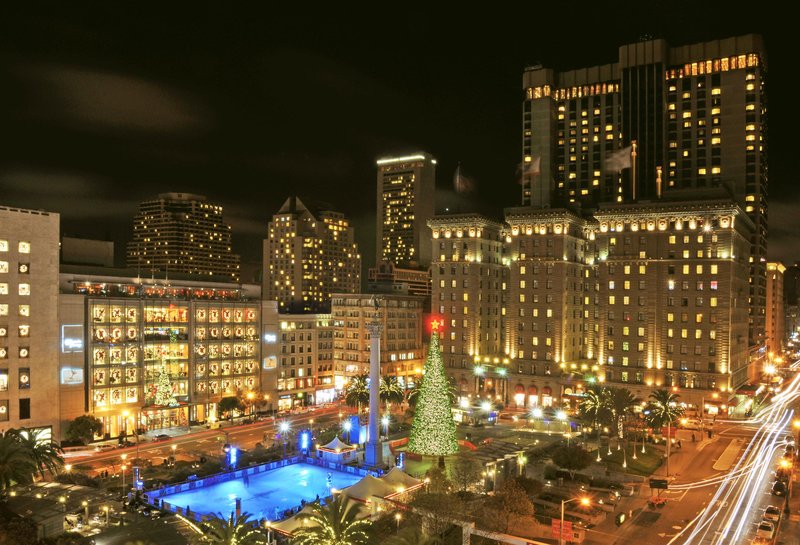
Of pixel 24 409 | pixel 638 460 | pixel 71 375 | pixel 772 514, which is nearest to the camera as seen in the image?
pixel 772 514

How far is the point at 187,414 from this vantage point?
327 feet

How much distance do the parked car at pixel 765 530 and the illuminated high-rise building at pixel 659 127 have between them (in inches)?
3521

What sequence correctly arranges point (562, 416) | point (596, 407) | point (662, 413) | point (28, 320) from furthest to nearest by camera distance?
point (562, 416)
point (28, 320)
point (596, 407)
point (662, 413)

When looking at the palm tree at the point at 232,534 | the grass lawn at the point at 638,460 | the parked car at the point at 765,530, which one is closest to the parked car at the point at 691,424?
the grass lawn at the point at 638,460

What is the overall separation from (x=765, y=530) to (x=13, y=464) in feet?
200

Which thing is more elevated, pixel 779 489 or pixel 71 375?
pixel 71 375

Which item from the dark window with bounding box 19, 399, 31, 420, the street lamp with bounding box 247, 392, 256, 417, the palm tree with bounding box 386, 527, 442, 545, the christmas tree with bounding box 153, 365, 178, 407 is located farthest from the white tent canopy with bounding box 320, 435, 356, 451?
the dark window with bounding box 19, 399, 31, 420

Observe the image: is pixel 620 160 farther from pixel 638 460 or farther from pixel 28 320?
pixel 28 320

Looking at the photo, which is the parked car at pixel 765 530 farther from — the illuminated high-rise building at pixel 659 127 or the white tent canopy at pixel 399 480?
the illuminated high-rise building at pixel 659 127

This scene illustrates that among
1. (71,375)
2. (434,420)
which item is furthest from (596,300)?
(71,375)

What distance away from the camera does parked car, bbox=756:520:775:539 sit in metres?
50.5

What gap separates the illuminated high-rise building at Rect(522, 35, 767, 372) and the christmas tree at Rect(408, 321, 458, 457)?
72323mm

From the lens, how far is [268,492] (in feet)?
213

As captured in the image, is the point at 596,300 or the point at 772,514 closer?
the point at 772,514
